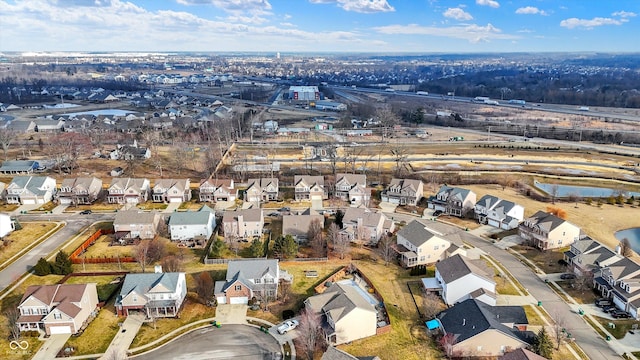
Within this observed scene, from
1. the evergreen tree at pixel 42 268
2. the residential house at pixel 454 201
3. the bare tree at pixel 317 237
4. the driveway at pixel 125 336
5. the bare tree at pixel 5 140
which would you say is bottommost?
the driveway at pixel 125 336

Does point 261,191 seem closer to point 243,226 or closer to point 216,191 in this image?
point 216,191


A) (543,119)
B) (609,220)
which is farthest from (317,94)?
(609,220)

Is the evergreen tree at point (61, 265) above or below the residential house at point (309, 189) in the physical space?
below

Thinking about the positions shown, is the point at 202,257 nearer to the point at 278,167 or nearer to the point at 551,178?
the point at 278,167

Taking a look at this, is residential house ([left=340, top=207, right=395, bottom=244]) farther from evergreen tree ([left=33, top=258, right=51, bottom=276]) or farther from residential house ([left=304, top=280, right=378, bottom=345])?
evergreen tree ([left=33, top=258, right=51, bottom=276])

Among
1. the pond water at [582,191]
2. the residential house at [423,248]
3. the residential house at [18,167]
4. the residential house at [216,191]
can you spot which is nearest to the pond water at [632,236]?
the pond water at [582,191]

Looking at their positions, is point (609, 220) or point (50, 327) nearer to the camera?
point (50, 327)

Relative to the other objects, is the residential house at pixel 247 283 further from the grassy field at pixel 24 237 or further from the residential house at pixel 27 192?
the residential house at pixel 27 192
